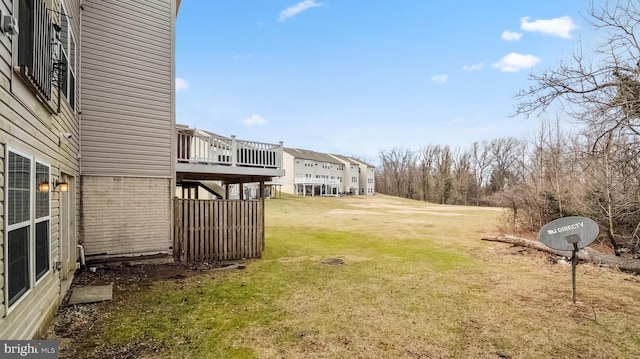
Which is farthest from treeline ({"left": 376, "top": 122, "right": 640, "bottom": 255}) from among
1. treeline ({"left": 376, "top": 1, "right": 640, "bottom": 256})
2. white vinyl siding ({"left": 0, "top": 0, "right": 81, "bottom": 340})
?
white vinyl siding ({"left": 0, "top": 0, "right": 81, "bottom": 340})

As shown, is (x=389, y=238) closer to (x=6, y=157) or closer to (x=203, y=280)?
(x=203, y=280)

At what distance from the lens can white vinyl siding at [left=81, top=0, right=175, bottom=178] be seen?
7336 millimetres

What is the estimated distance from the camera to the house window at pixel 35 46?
3037 millimetres

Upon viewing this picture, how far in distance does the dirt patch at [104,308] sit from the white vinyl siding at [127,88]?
221cm

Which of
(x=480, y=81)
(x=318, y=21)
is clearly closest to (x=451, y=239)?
(x=480, y=81)

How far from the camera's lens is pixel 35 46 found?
335cm

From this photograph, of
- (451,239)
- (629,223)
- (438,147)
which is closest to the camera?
(629,223)

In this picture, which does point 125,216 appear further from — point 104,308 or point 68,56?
point 68,56

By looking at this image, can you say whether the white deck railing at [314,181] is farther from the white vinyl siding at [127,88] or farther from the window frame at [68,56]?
the window frame at [68,56]

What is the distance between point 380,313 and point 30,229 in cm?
453

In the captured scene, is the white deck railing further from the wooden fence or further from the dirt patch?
the dirt patch

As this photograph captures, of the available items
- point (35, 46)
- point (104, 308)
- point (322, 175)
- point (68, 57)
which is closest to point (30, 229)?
point (35, 46)

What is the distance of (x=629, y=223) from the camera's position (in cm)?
963

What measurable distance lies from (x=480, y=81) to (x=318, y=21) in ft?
32.9
